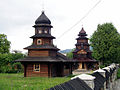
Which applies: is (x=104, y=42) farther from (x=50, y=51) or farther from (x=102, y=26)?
(x=50, y=51)

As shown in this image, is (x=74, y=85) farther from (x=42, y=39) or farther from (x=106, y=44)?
(x=106, y=44)

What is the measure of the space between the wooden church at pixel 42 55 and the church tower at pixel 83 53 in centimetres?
1776

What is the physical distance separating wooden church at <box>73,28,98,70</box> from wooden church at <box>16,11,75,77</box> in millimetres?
17762

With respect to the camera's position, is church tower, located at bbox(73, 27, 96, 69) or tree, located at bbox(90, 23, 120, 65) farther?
church tower, located at bbox(73, 27, 96, 69)

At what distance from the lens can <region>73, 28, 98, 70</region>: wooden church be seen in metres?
44.2

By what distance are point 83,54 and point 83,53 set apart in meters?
0.27

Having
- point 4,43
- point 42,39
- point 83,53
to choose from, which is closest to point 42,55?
point 42,39

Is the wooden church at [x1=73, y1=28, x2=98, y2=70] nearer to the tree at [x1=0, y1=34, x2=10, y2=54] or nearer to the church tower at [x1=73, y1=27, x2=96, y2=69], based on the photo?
the church tower at [x1=73, y1=27, x2=96, y2=69]

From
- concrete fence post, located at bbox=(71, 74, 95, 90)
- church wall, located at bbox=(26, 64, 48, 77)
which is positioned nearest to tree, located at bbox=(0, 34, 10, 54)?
church wall, located at bbox=(26, 64, 48, 77)

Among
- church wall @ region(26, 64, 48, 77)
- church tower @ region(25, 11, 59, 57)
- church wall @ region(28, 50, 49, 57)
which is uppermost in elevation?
church tower @ region(25, 11, 59, 57)

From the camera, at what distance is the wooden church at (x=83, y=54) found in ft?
145

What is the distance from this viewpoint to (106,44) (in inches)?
1610

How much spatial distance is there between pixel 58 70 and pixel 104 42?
699 inches

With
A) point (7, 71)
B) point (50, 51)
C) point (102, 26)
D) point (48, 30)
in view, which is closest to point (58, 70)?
point (50, 51)
